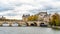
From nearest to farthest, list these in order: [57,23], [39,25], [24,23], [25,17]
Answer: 1. [57,23]
2. [39,25]
3. [24,23]
4. [25,17]

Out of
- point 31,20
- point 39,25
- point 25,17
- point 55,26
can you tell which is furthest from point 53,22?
point 25,17

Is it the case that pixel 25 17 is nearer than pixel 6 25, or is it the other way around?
pixel 6 25

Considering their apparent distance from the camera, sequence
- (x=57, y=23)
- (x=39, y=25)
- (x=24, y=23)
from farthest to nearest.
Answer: (x=24, y=23), (x=39, y=25), (x=57, y=23)

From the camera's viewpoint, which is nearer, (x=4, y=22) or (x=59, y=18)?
(x=59, y=18)

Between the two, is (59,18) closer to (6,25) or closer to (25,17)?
(6,25)

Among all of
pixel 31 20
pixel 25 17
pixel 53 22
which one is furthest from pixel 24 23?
pixel 53 22

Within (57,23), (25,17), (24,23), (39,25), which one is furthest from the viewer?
(25,17)

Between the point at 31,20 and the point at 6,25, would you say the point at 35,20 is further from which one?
the point at 6,25

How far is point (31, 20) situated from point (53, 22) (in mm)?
9979

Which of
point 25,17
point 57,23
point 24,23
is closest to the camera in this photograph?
point 57,23

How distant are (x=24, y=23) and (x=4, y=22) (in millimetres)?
3403

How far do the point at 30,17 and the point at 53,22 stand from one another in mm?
10257

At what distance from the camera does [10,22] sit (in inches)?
1617

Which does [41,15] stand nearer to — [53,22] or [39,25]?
[39,25]
